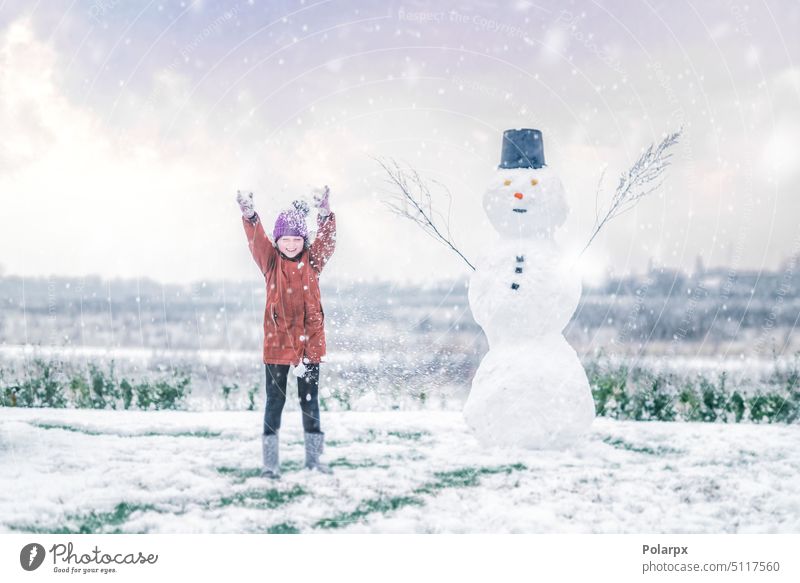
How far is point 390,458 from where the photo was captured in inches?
149

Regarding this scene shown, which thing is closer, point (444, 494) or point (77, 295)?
point (444, 494)

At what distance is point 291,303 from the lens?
3332 millimetres

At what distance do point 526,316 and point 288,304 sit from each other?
4.05 ft

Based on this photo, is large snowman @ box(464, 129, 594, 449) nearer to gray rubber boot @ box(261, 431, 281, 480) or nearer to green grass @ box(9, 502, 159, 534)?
gray rubber boot @ box(261, 431, 281, 480)

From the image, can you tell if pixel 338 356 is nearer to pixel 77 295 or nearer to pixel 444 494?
pixel 444 494

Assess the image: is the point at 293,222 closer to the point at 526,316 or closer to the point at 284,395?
the point at 284,395

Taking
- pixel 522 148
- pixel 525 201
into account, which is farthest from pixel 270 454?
pixel 522 148

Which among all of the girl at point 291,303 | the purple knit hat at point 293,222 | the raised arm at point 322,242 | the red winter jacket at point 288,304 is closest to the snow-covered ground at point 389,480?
the girl at point 291,303

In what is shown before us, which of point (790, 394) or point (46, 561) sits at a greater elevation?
point (790, 394)

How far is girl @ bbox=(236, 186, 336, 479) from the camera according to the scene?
3320 millimetres

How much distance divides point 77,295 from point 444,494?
2.38 metres

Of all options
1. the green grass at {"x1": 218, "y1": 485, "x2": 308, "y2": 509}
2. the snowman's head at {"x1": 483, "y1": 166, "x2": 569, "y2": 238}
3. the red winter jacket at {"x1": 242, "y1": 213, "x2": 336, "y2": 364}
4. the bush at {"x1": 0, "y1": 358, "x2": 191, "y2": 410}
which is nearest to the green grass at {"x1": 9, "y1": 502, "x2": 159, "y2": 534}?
the green grass at {"x1": 218, "y1": 485, "x2": 308, "y2": 509}

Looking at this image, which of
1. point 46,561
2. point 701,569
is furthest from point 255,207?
point 701,569

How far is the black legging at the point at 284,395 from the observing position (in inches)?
133
